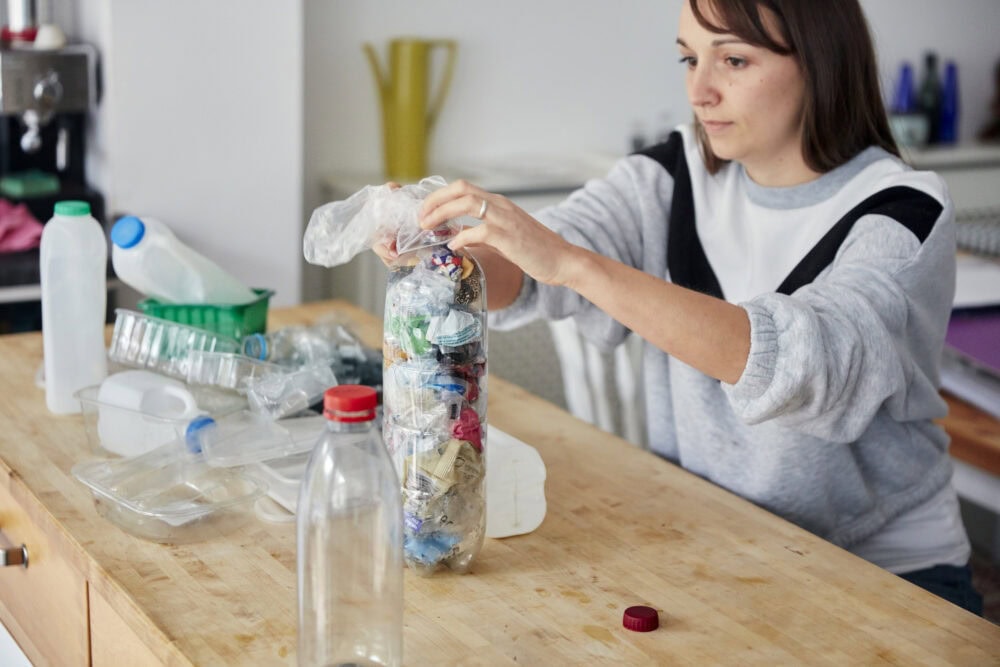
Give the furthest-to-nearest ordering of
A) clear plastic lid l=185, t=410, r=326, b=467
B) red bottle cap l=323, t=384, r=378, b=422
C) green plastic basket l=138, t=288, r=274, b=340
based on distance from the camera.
→ green plastic basket l=138, t=288, r=274, b=340, clear plastic lid l=185, t=410, r=326, b=467, red bottle cap l=323, t=384, r=378, b=422

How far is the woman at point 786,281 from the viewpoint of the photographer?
1.15m

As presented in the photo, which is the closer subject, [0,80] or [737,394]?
[737,394]

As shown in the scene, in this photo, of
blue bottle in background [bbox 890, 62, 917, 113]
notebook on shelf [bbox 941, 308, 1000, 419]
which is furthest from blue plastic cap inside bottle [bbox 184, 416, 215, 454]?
blue bottle in background [bbox 890, 62, 917, 113]

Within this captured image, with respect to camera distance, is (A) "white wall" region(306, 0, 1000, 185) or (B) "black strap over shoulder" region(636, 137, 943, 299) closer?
(B) "black strap over shoulder" region(636, 137, 943, 299)

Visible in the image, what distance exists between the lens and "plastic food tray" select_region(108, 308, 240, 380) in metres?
1.44

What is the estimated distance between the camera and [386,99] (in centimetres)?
278

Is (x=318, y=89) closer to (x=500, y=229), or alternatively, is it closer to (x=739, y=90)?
(x=739, y=90)

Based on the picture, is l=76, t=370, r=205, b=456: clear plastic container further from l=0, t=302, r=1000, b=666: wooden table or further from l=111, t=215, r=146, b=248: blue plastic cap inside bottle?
l=111, t=215, r=146, b=248: blue plastic cap inside bottle

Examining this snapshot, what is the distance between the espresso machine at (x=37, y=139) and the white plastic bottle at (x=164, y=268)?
648 mm

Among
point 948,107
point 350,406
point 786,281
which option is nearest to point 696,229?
point 786,281

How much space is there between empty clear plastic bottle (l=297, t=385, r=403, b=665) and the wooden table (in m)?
0.04

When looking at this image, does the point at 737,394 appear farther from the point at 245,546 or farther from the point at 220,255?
the point at 220,255

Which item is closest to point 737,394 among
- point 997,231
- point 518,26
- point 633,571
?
point 633,571

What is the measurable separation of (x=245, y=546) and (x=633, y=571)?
0.36 m
